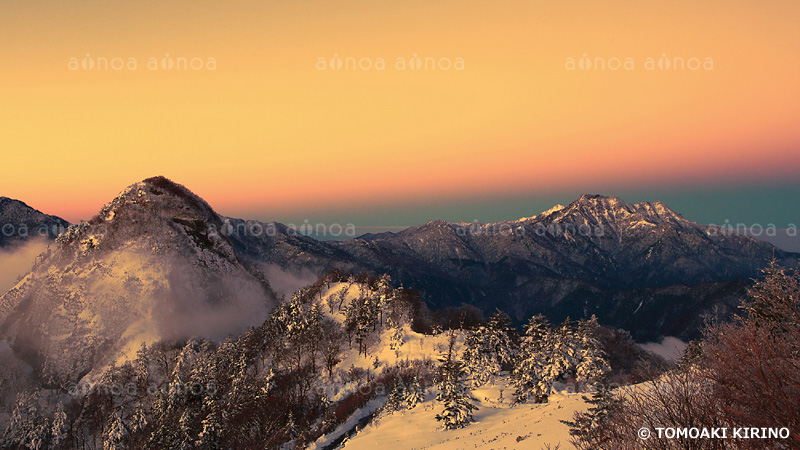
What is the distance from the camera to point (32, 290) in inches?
4427

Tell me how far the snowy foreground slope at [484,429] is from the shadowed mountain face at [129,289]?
272 feet

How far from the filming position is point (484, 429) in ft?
139

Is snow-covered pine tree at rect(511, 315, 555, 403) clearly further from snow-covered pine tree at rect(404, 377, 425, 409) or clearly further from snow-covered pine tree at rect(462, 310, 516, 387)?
snow-covered pine tree at rect(404, 377, 425, 409)

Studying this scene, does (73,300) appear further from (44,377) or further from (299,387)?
(299,387)

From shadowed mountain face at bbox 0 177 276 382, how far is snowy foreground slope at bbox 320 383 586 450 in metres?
83.0

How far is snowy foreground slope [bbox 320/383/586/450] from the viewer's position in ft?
105

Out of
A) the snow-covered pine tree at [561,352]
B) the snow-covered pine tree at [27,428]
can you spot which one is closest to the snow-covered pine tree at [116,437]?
the snow-covered pine tree at [27,428]

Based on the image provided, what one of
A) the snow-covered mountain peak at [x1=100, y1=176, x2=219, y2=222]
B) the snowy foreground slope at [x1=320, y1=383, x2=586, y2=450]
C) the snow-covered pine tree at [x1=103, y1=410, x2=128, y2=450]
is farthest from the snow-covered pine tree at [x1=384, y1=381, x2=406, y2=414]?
the snow-covered mountain peak at [x1=100, y1=176, x2=219, y2=222]

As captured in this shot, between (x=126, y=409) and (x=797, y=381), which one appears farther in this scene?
(x=126, y=409)

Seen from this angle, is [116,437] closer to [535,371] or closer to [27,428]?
[27,428]

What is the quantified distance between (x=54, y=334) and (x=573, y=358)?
132070mm

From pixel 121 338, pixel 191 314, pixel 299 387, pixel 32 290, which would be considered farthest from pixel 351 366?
pixel 32 290

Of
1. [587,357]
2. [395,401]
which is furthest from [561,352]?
[395,401]

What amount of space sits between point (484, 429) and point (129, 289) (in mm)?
116470
